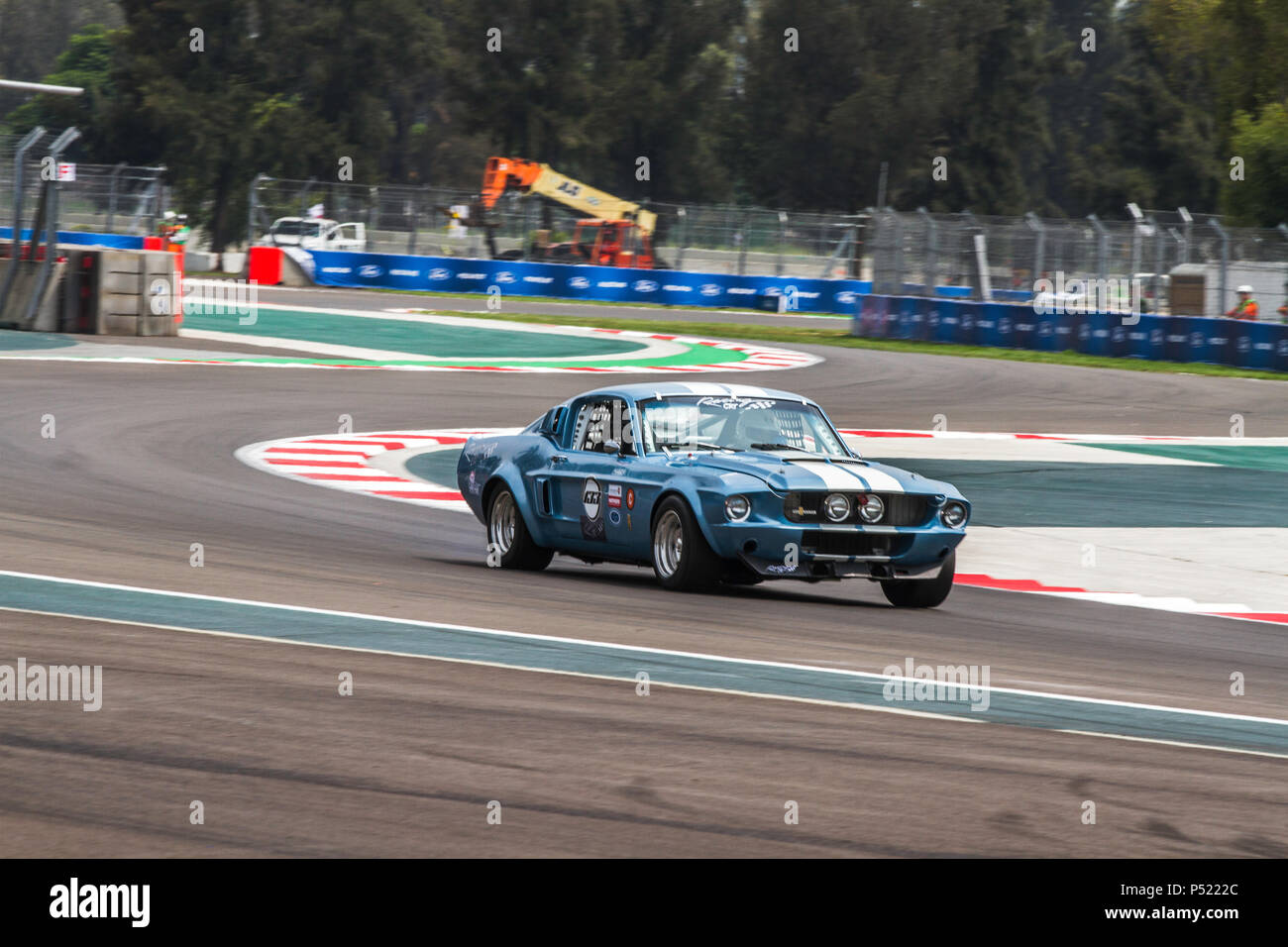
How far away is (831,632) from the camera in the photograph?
9.42m

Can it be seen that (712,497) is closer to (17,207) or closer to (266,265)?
(17,207)

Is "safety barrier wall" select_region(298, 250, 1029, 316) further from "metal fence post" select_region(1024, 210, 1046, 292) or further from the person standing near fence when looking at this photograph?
the person standing near fence

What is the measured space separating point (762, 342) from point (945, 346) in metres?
3.46

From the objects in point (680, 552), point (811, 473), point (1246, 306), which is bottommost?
point (680, 552)

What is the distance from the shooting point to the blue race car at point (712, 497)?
10.2 metres

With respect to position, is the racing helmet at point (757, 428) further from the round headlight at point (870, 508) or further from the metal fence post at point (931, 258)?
the metal fence post at point (931, 258)

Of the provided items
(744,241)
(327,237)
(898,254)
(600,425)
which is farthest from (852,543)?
(327,237)

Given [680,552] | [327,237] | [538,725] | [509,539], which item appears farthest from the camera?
[327,237]

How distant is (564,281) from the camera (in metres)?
48.6

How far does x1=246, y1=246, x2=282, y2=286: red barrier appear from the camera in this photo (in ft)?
158

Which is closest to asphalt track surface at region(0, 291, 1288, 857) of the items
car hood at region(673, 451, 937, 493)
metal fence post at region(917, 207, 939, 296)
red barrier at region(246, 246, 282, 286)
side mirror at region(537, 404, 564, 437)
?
car hood at region(673, 451, 937, 493)

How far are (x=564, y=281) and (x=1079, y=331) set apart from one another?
687 inches

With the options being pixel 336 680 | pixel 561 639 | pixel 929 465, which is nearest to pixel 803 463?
pixel 561 639

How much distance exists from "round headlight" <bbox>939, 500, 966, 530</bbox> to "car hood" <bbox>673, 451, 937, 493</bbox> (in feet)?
0.37
